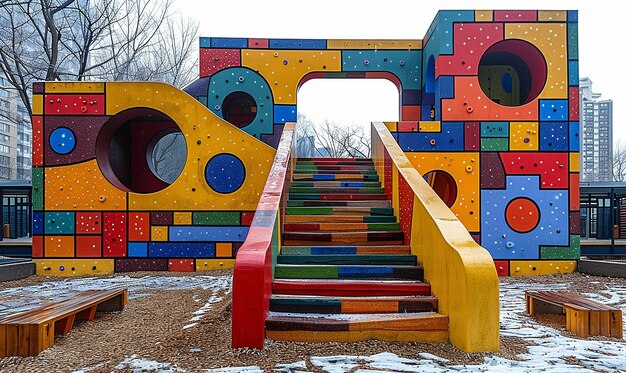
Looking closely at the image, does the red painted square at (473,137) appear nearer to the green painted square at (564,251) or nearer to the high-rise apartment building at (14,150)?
the green painted square at (564,251)

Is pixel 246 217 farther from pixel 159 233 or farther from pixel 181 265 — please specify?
pixel 159 233

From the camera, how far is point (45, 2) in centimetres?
1584

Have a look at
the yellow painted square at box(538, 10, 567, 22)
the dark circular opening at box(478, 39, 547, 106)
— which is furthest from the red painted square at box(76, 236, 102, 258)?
the yellow painted square at box(538, 10, 567, 22)

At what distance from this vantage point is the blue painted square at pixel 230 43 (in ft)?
41.6

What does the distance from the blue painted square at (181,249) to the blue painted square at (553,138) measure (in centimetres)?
715

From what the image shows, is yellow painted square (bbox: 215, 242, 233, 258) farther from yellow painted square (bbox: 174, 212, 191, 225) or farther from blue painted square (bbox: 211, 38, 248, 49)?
blue painted square (bbox: 211, 38, 248, 49)

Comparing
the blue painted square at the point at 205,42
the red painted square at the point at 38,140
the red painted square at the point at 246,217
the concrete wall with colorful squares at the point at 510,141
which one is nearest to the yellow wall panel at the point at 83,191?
the red painted square at the point at 38,140

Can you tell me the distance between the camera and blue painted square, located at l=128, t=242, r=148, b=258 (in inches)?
398

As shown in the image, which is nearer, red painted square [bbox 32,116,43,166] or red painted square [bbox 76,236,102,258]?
red painted square [bbox 76,236,102,258]

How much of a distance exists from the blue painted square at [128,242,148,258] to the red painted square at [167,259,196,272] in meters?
0.52

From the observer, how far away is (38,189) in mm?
10156

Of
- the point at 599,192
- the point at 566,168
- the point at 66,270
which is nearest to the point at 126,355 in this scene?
the point at 66,270

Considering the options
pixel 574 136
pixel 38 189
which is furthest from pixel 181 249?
pixel 574 136

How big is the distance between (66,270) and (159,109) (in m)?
3.61
